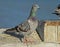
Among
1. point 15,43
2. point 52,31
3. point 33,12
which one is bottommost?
point 15,43

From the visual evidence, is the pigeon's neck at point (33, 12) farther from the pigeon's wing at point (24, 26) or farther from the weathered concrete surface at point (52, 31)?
the weathered concrete surface at point (52, 31)

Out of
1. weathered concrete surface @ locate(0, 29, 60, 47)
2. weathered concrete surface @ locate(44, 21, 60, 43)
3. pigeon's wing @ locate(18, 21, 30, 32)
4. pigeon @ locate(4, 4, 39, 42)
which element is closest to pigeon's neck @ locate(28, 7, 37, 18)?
pigeon @ locate(4, 4, 39, 42)

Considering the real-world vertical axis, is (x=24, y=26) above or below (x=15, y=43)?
above

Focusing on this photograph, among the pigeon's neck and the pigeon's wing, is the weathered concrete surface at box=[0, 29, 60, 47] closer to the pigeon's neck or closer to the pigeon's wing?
the pigeon's wing

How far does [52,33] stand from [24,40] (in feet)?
3.17

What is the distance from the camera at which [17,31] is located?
8094 mm

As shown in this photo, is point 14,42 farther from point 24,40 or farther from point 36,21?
point 36,21

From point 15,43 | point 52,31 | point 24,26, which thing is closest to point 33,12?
point 24,26

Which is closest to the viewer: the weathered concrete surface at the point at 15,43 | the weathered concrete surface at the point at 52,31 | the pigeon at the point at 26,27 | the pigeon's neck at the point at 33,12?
the weathered concrete surface at the point at 15,43

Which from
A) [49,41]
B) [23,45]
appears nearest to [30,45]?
[23,45]

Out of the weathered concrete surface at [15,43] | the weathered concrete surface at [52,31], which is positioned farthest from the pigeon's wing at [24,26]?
the weathered concrete surface at [52,31]

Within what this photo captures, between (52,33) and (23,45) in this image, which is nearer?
(23,45)

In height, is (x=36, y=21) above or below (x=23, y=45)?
above

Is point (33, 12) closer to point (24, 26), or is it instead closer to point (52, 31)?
point (24, 26)
